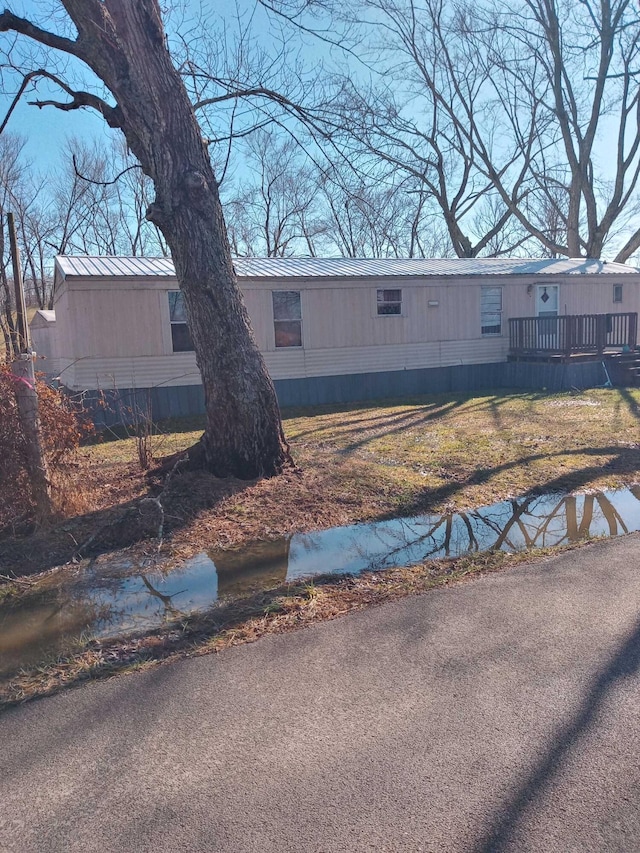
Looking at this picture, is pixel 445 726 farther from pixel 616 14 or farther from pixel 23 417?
pixel 616 14

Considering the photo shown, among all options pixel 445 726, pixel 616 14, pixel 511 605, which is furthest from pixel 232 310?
pixel 616 14

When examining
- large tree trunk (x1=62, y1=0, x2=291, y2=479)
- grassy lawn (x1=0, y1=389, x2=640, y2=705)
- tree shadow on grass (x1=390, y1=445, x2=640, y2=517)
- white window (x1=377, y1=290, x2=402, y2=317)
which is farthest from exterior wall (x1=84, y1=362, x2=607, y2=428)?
tree shadow on grass (x1=390, y1=445, x2=640, y2=517)

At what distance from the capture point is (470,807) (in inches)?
87.0

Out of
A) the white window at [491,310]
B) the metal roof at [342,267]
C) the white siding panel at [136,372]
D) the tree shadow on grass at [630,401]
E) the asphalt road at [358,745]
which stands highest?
the metal roof at [342,267]

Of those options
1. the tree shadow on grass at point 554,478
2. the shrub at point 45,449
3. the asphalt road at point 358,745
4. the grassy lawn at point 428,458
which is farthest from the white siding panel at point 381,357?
the asphalt road at point 358,745

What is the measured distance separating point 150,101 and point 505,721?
625cm

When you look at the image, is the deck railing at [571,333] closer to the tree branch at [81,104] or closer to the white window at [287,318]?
the white window at [287,318]

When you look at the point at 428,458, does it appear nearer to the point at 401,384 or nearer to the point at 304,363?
the point at 304,363

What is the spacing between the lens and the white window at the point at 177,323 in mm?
13141

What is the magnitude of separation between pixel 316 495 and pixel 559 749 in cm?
423

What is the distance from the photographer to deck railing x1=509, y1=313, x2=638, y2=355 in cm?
1559

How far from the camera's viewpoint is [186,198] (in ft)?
21.0

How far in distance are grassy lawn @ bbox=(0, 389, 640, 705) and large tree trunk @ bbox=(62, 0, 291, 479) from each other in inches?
22.5

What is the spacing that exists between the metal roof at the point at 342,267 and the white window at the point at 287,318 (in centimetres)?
53
